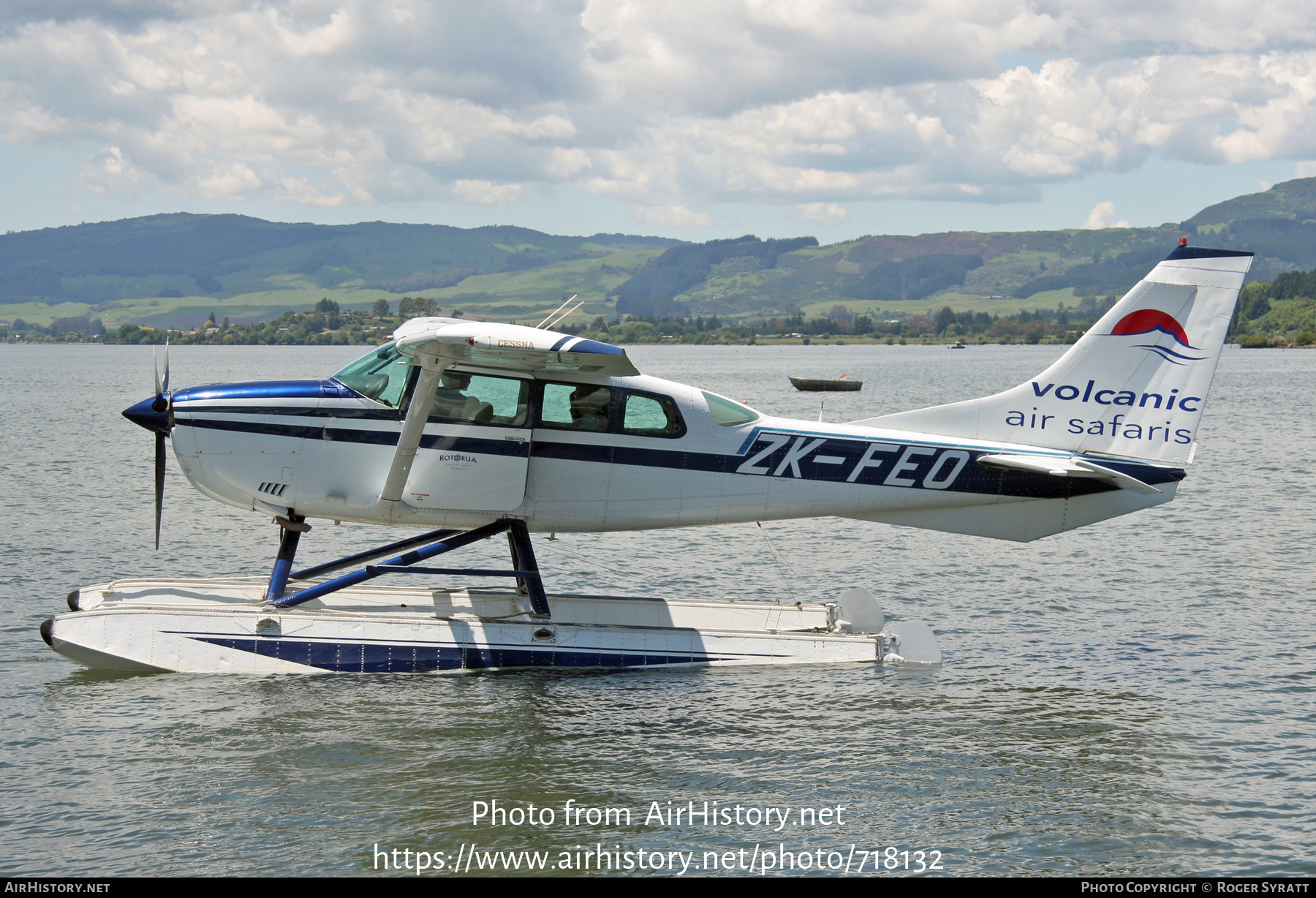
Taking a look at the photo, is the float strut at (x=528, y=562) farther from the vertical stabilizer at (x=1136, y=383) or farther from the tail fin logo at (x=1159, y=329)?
the tail fin logo at (x=1159, y=329)

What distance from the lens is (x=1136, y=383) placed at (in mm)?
10820

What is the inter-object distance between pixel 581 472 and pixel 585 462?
0.37 ft

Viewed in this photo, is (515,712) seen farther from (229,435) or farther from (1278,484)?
(1278,484)

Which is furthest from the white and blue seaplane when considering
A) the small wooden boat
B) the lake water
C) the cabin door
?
the small wooden boat

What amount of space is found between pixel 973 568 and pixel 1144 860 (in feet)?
31.8

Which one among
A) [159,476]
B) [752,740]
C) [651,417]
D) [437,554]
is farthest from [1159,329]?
[159,476]

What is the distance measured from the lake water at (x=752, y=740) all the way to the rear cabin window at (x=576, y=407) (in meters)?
2.46

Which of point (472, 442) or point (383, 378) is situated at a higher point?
point (383, 378)

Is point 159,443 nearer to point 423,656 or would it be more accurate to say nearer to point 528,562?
point 423,656

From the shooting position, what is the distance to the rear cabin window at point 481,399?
10.4 m

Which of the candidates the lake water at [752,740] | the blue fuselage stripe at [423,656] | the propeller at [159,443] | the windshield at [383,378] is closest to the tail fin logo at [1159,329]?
the lake water at [752,740]

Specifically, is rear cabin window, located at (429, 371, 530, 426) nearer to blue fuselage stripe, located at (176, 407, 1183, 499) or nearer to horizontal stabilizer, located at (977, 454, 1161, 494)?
blue fuselage stripe, located at (176, 407, 1183, 499)

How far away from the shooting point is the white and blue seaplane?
33.8ft

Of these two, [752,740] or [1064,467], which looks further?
[1064,467]
